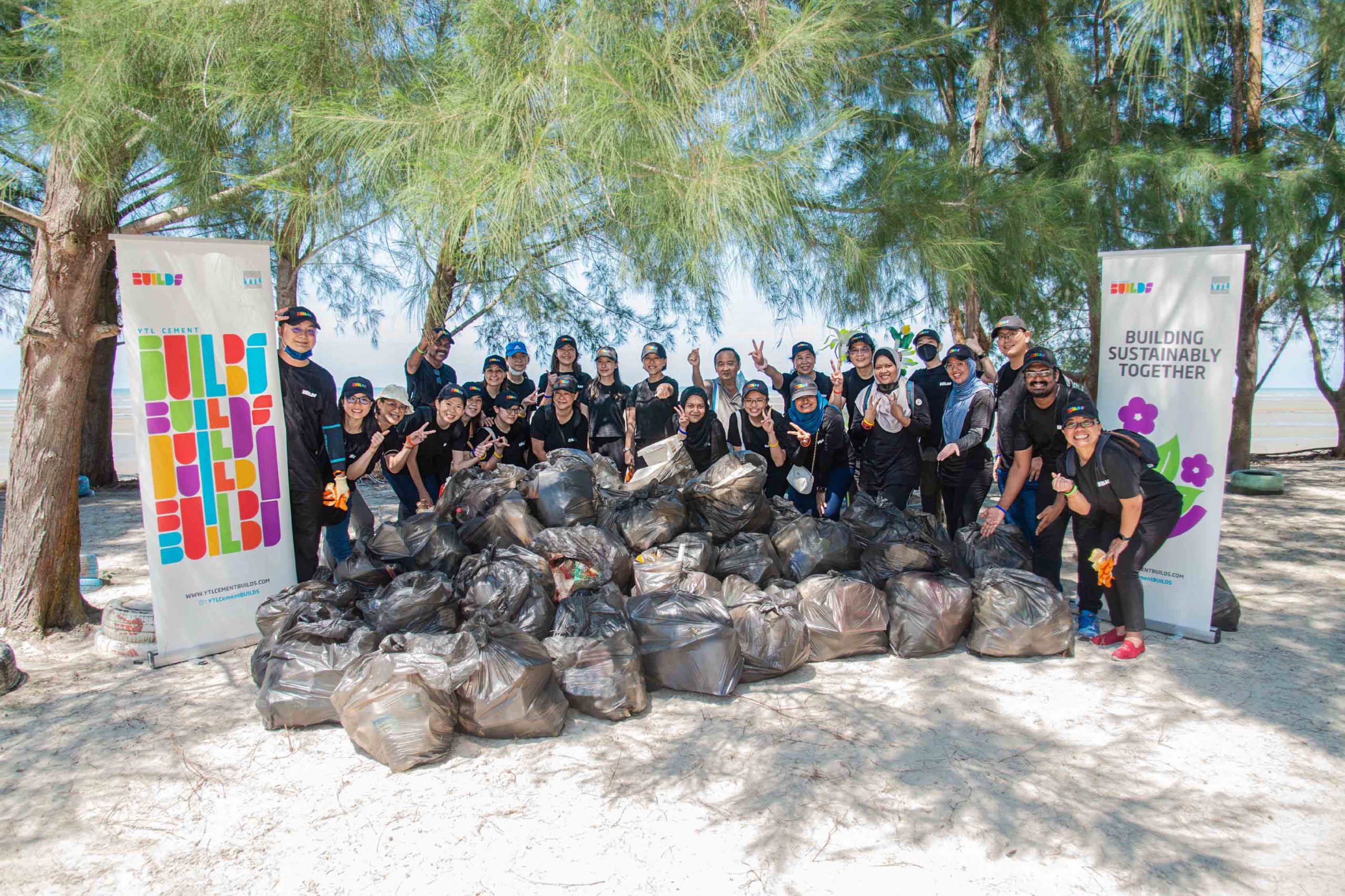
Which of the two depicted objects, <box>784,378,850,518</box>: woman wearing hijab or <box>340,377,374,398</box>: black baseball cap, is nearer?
<box>340,377,374,398</box>: black baseball cap

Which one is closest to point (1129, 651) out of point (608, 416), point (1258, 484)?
point (608, 416)

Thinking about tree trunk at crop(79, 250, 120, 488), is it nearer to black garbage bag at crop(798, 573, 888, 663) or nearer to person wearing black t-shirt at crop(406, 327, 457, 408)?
person wearing black t-shirt at crop(406, 327, 457, 408)

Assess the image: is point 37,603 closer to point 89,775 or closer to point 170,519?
point 170,519

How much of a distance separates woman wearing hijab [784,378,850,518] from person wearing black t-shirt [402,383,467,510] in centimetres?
205

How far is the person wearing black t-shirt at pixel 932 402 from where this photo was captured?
4840 millimetres

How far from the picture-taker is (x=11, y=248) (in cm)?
760

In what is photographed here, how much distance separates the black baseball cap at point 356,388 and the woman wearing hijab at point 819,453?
2.45 meters

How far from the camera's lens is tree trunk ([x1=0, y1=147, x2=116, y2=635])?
3963 mm

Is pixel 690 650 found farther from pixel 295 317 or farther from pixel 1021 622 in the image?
pixel 295 317

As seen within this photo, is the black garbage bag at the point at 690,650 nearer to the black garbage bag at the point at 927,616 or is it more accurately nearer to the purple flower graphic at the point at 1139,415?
the black garbage bag at the point at 927,616

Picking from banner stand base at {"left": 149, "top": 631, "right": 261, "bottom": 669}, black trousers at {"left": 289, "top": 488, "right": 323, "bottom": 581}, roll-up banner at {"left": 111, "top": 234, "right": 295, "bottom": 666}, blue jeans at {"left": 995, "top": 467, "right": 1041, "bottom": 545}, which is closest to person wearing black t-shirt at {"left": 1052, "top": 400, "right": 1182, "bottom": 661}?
blue jeans at {"left": 995, "top": 467, "right": 1041, "bottom": 545}

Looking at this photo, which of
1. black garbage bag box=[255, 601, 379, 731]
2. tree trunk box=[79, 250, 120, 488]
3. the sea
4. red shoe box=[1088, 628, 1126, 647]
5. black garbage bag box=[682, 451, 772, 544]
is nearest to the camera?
black garbage bag box=[255, 601, 379, 731]

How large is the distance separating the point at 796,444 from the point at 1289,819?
309 cm

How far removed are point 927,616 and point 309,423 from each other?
10.2 ft
